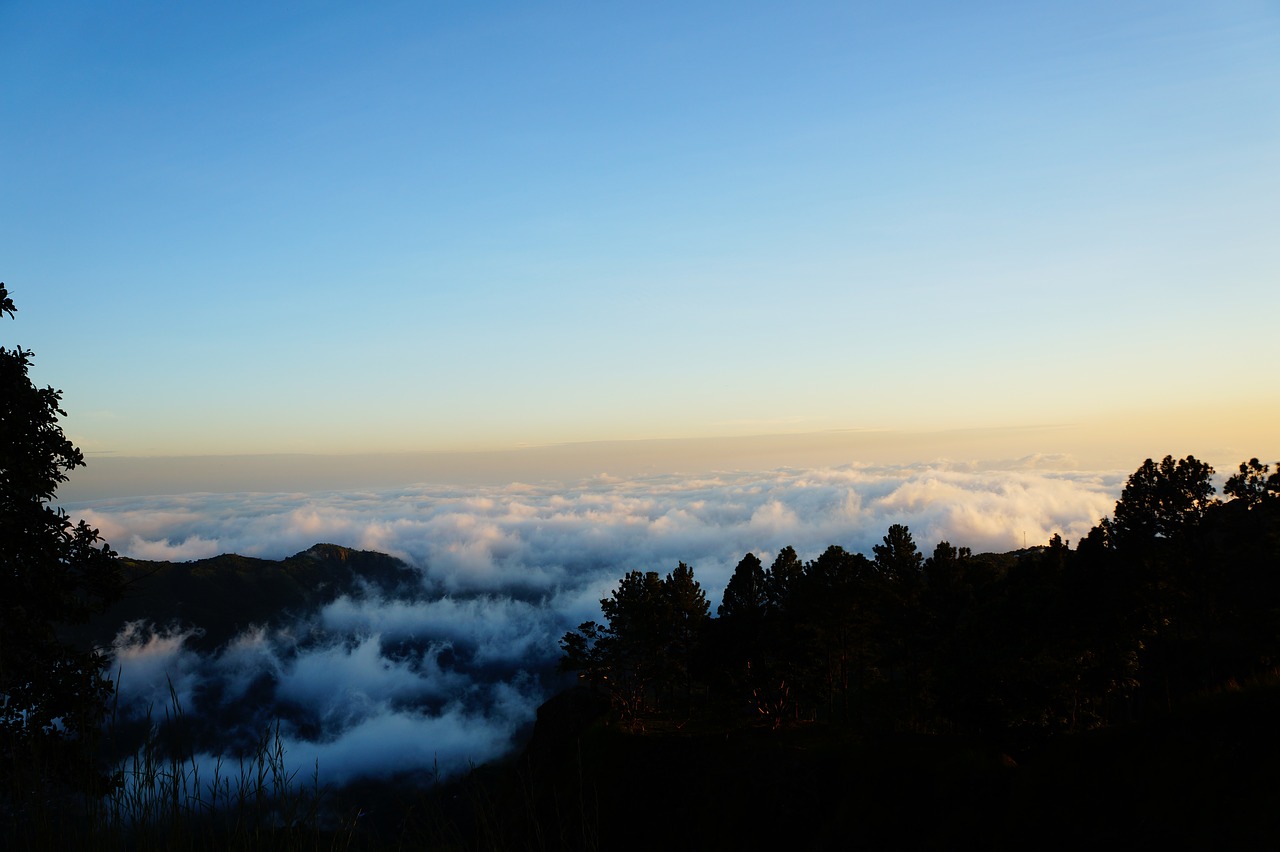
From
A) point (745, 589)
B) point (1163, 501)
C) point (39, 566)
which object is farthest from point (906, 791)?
point (745, 589)

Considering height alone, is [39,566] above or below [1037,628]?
above

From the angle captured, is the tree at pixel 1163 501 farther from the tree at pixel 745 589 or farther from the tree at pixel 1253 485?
the tree at pixel 745 589

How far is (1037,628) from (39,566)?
155ft

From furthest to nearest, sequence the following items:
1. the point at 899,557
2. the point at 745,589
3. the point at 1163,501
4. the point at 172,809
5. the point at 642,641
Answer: the point at 745,589 < the point at 642,641 < the point at 899,557 < the point at 1163,501 < the point at 172,809

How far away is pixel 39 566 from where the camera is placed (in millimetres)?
17688

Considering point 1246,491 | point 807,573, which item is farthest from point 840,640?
point 1246,491

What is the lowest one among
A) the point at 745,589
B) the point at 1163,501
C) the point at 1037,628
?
the point at 745,589

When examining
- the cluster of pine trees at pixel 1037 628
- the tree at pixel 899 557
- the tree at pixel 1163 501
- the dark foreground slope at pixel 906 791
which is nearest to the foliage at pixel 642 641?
the cluster of pine trees at pixel 1037 628

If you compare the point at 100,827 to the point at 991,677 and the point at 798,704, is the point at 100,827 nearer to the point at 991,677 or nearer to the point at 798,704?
the point at 991,677

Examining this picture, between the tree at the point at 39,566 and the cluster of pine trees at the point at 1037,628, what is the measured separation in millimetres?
33002

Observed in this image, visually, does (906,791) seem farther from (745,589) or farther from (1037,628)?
(745,589)

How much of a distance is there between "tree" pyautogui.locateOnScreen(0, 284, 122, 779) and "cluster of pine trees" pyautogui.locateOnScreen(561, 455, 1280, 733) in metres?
33.0

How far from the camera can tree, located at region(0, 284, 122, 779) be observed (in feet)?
55.8

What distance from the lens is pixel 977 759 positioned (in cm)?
3017
